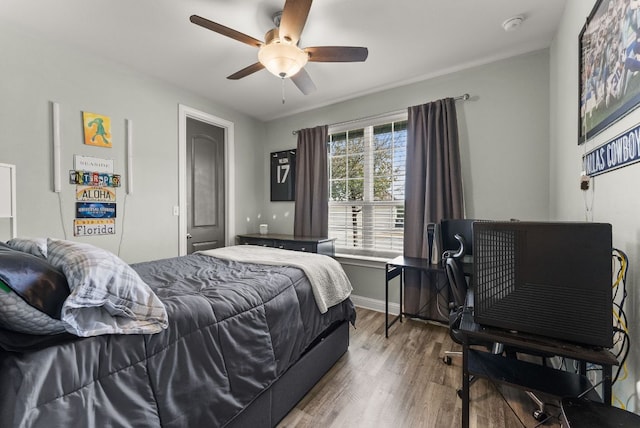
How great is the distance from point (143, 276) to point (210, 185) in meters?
2.02

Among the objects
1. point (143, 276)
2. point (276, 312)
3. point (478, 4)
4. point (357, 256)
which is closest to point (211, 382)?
point (276, 312)

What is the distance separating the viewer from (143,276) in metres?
1.70

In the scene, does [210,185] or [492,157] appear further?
[210,185]

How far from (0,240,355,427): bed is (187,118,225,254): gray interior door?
1550 mm

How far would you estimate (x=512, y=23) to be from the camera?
2.03 metres

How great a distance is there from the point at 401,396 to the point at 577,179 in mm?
1760

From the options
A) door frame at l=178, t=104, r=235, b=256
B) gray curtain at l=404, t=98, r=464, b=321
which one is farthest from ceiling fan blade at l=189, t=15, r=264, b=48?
gray curtain at l=404, t=98, r=464, b=321

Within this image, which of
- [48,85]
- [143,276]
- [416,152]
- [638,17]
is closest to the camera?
[638,17]

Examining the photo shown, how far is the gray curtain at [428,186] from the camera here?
2680mm

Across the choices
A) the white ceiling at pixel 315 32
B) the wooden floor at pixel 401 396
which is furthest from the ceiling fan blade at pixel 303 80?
the wooden floor at pixel 401 396

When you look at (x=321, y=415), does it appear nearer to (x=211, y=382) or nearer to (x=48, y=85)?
(x=211, y=382)

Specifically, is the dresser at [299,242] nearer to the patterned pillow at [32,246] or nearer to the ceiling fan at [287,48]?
the ceiling fan at [287,48]

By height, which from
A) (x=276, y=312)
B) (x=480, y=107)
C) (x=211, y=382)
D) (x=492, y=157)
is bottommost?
(x=211, y=382)

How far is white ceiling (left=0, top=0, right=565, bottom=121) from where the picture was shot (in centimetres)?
189
